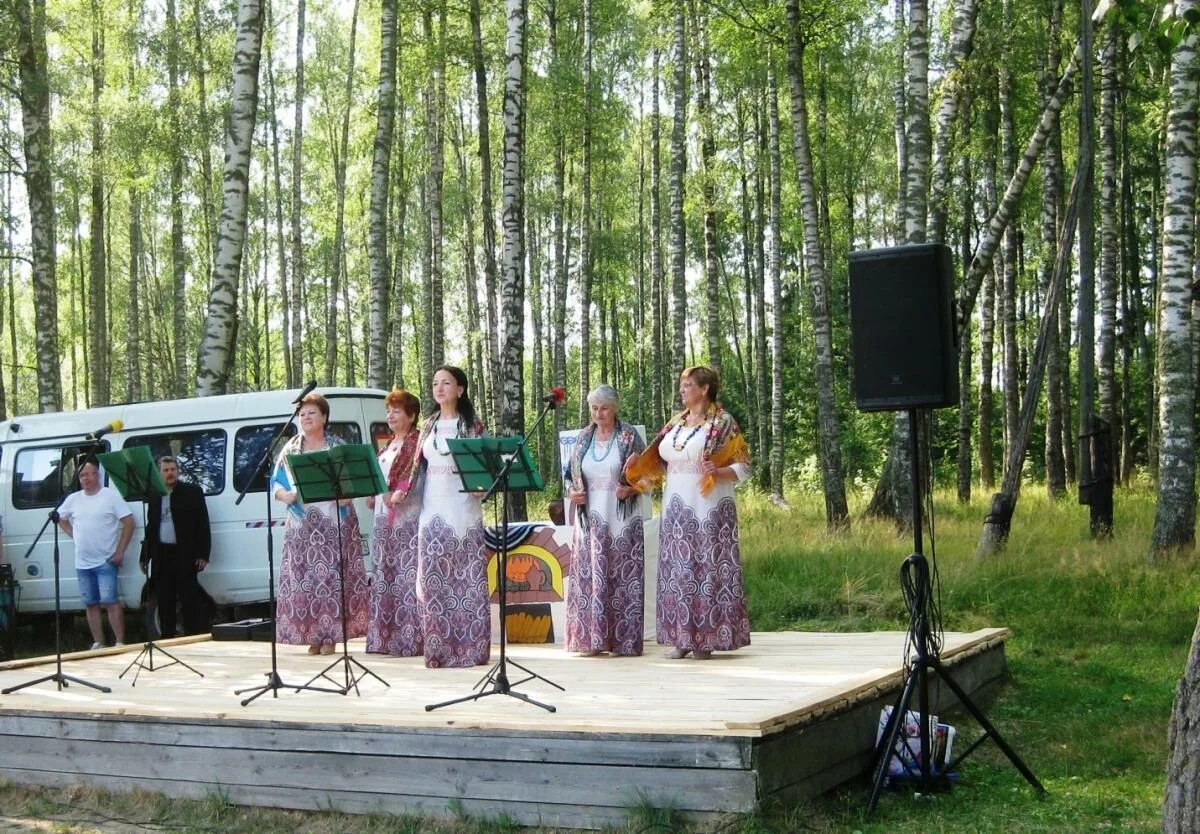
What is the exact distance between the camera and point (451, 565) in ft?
25.0

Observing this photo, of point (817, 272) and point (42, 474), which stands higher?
point (817, 272)

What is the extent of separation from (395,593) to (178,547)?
3221 mm

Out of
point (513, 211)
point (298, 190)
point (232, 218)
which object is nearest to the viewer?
point (232, 218)

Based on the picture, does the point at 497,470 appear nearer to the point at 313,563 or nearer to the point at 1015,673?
the point at 313,563

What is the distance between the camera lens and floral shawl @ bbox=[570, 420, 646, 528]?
798 centimetres

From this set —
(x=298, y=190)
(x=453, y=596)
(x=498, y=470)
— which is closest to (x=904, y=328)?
(x=498, y=470)

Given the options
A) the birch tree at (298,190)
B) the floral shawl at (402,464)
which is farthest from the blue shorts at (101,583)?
the birch tree at (298,190)

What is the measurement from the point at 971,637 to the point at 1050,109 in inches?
283

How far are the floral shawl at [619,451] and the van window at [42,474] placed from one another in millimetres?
6038

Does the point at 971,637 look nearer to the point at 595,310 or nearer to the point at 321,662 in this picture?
the point at 321,662

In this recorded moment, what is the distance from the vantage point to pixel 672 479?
7.64 m

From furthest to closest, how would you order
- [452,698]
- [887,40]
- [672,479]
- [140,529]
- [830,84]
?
1. [887,40]
2. [830,84]
3. [140,529]
4. [672,479]
5. [452,698]

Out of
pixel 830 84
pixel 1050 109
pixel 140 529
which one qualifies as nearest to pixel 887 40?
pixel 830 84

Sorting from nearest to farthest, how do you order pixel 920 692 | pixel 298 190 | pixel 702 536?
pixel 920 692 < pixel 702 536 < pixel 298 190
